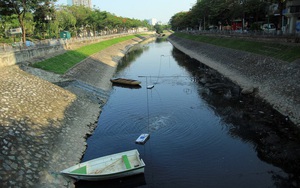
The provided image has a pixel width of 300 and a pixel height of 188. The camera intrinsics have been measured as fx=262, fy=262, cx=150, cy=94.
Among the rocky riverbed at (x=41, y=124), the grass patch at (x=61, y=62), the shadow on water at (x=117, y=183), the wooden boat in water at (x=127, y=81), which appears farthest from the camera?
the wooden boat in water at (x=127, y=81)

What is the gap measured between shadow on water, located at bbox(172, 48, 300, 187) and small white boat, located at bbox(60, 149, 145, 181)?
354 inches

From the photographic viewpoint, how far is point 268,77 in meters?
33.3

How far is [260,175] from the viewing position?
55.9 ft

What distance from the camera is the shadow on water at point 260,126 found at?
18.2m

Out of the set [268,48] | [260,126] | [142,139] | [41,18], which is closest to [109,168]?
[142,139]

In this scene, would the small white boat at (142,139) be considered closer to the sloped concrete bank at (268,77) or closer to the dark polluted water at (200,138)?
the dark polluted water at (200,138)

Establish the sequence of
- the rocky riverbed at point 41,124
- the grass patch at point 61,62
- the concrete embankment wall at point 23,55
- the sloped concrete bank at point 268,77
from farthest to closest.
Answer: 1. the grass patch at point 61,62
2. the concrete embankment wall at point 23,55
3. the sloped concrete bank at point 268,77
4. the rocky riverbed at point 41,124

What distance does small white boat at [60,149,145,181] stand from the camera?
16.0 metres

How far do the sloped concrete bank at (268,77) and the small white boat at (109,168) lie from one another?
50.2 feet

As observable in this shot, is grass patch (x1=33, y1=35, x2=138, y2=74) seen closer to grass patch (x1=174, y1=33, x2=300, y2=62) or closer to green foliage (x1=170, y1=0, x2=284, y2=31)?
grass patch (x1=174, y1=33, x2=300, y2=62)

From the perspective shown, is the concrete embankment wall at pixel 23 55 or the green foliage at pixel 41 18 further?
the green foliage at pixel 41 18

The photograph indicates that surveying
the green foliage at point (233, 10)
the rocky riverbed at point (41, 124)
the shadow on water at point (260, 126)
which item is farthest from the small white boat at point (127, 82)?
the green foliage at point (233, 10)

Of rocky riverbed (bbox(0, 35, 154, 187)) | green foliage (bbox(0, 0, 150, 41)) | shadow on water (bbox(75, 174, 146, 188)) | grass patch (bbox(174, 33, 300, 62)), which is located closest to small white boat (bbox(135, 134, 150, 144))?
rocky riverbed (bbox(0, 35, 154, 187))

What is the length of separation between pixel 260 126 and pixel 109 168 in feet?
49.1
